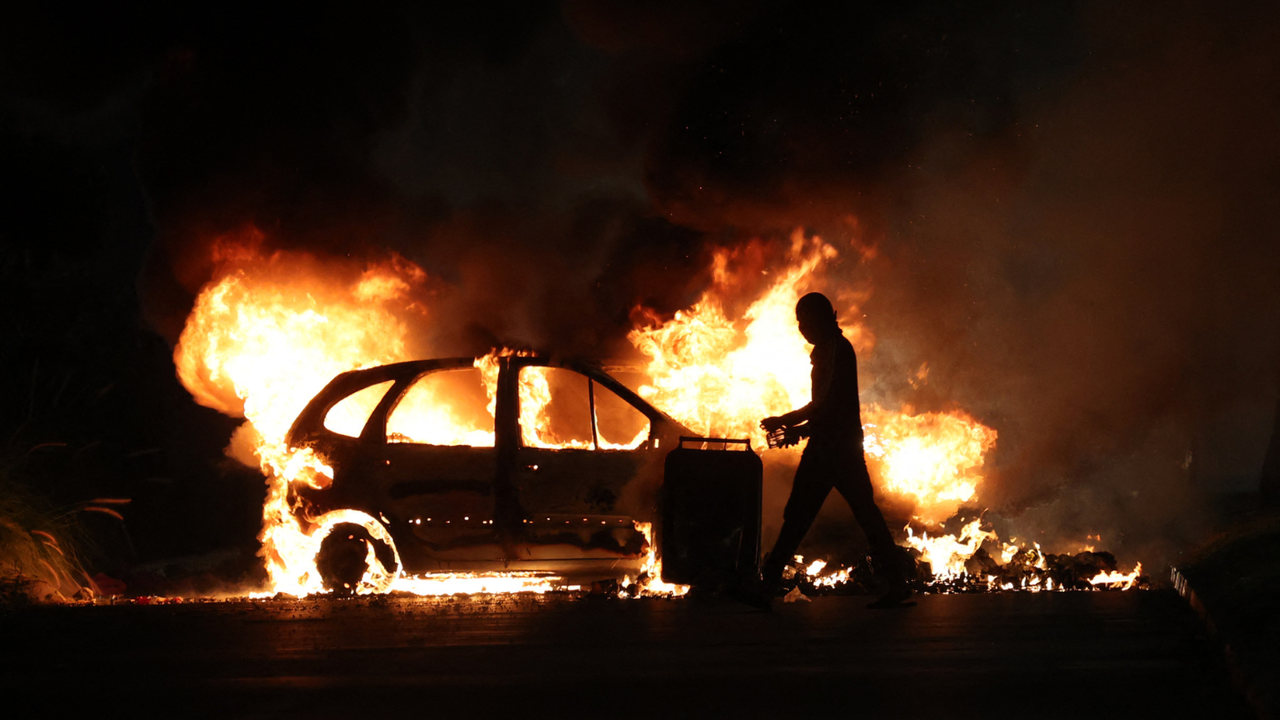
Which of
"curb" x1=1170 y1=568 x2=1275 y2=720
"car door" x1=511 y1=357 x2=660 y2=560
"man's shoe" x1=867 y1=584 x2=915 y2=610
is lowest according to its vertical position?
"curb" x1=1170 y1=568 x2=1275 y2=720

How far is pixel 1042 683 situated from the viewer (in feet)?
16.5

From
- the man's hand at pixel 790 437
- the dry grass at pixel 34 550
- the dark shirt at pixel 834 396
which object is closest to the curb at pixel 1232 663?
the dark shirt at pixel 834 396

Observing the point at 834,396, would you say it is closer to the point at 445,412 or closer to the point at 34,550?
the point at 445,412

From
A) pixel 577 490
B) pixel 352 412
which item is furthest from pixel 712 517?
pixel 352 412

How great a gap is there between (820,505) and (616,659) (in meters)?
2.22

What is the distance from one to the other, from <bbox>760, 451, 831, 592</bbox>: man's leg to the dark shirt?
0.19m

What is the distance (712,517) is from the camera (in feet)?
25.6

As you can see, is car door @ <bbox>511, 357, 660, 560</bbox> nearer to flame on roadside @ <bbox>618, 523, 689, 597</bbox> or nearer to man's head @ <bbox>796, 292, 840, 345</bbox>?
flame on roadside @ <bbox>618, 523, 689, 597</bbox>

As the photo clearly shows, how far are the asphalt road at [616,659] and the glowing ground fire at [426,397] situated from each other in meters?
0.58

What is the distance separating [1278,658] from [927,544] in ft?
14.8

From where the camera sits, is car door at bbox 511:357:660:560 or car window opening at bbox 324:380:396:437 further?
car window opening at bbox 324:380:396:437

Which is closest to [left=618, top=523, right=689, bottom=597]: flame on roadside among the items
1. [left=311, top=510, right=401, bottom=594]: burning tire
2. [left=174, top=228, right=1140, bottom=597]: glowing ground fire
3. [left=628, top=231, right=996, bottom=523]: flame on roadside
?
[left=174, top=228, right=1140, bottom=597]: glowing ground fire

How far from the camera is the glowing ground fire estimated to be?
327 inches

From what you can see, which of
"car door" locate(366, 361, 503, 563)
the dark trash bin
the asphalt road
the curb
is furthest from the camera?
"car door" locate(366, 361, 503, 563)
